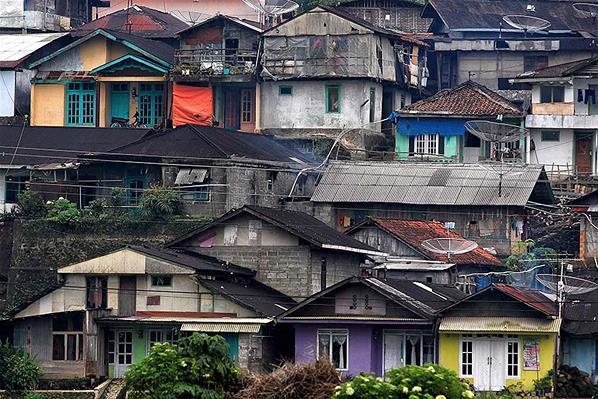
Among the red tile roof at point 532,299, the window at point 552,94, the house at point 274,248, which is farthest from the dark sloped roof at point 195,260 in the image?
the window at point 552,94

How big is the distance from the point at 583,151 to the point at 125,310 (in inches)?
860

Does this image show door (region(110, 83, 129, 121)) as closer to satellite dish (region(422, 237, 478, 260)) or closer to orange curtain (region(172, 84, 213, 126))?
orange curtain (region(172, 84, 213, 126))

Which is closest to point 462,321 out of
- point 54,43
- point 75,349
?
point 75,349

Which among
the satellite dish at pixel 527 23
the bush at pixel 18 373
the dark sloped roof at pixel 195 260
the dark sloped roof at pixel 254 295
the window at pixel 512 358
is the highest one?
the satellite dish at pixel 527 23

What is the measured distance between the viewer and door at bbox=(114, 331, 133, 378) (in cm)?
4903

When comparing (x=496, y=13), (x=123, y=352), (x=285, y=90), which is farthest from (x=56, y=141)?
(x=496, y=13)

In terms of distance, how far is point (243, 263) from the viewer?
5116 cm

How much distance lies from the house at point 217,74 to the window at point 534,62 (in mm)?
11091

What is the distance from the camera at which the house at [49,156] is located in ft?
194

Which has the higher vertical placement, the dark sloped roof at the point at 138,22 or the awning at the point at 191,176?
the dark sloped roof at the point at 138,22

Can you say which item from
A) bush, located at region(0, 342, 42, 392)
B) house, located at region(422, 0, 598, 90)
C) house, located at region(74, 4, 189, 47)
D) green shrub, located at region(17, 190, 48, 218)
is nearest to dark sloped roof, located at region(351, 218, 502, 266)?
green shrub, located at region(17, 190, 48, 218)

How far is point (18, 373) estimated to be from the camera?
158 ft

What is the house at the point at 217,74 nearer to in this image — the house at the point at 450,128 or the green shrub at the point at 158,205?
the house at the point at 450,128

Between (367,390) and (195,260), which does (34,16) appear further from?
(367,390)
